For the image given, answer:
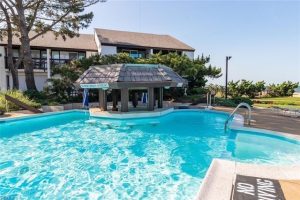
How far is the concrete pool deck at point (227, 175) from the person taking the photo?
4899mm

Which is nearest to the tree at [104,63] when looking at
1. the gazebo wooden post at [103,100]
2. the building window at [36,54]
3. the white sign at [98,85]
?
the gazebo wooden post at [103,100]

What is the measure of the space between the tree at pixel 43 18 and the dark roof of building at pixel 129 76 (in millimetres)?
7741

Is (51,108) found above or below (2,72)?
below

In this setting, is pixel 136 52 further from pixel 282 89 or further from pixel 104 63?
pixel 282 89

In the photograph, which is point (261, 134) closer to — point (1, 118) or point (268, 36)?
point (1, 118)

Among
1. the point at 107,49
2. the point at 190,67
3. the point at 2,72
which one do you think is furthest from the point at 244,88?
the point at 2,72

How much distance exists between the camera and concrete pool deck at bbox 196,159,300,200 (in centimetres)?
490

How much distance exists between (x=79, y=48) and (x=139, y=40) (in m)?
9.20

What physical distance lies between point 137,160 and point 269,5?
20.3 metres

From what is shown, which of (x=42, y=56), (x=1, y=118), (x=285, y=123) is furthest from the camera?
(x=42, y=56)

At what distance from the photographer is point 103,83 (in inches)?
703

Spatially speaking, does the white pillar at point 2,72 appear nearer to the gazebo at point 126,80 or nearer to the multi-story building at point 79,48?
the multi-story building at point 79,48

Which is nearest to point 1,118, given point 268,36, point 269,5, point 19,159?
point 19,159

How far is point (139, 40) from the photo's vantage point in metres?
36.1
